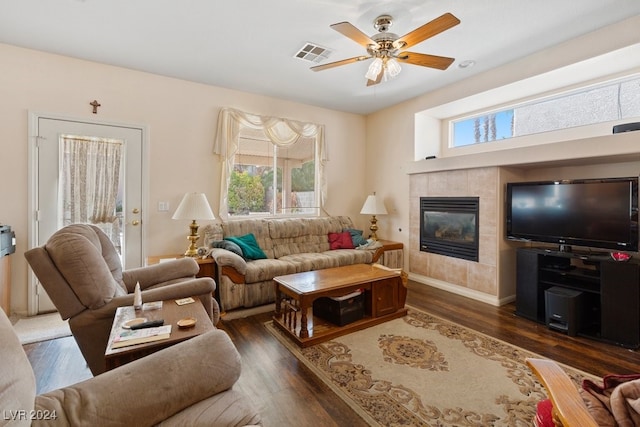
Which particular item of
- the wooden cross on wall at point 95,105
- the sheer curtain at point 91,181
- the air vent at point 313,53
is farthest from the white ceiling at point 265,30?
the sheer curtain at point 91,181

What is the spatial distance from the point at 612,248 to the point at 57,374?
475 cm

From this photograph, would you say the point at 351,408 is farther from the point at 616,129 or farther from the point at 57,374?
the point at 616,129

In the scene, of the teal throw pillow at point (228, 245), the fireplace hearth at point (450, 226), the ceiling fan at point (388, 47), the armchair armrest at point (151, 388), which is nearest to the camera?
the armchair armrest at point (151, 388)

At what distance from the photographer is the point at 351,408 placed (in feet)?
6.06

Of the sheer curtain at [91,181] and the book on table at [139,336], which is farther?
the sheer curtain at [91,181]

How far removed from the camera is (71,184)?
338cm

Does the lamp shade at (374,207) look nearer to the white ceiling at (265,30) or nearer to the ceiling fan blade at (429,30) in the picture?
the white ceiling at (265,30)

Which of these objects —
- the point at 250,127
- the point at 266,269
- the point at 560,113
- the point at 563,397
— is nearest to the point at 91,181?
the point at 250,127

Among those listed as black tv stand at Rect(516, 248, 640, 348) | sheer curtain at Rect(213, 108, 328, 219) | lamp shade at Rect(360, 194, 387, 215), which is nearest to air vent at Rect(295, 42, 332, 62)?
sheer curtain at Rect(213, 108, 328, 219)

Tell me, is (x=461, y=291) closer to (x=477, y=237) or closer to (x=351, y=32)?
(x=477, y=237)

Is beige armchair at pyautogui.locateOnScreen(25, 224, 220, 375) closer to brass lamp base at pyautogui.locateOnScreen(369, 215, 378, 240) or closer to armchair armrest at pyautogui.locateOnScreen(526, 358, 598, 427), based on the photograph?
armchair armrest at pyautogui.locateOnScreen(526, 358, 598, 427)

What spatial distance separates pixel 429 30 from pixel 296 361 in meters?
2.71

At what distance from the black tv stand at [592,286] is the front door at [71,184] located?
4491 mm

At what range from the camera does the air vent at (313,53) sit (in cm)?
310
